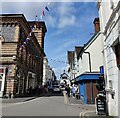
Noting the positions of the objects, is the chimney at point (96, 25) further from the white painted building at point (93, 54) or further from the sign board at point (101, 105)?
the sign board at point (101, 105)

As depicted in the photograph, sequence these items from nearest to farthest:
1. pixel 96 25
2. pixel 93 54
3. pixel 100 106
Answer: pixel 100 106 < pixel 93 54 < pixel 96 25

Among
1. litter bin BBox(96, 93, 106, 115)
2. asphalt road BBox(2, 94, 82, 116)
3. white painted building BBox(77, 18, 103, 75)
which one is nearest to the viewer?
litter bin BBox(96, 93, 106, 115)

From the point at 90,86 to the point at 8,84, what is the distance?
35.0 feet

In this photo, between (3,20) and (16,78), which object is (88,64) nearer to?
(16,78)

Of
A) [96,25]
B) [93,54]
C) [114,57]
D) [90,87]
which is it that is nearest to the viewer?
[114,57]

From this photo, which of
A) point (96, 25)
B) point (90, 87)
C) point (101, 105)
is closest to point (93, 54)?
point (90, 87)

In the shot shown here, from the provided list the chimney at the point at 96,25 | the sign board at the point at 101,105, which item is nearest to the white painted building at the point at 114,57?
the sign board at the point at 101,105

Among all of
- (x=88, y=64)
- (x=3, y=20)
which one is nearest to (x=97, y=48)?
(x=88, y=64)

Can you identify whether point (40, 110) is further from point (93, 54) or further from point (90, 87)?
point (93, 54)

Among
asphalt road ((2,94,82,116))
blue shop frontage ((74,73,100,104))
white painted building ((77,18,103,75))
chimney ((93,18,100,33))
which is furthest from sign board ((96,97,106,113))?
chimney ((93,18,100,33))

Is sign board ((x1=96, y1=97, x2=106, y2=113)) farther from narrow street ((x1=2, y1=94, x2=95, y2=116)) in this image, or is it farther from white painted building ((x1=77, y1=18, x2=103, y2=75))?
white painted building ((x1=77, y1=18, x2=103, y2=75))

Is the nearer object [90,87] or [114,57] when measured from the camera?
[114,57]

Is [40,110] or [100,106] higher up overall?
[100,106]

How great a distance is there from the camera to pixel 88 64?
1747cm
